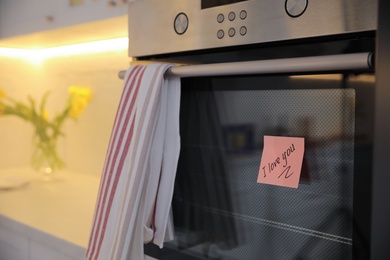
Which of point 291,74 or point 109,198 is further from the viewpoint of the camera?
point 109,198

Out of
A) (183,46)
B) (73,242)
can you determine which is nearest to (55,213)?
(73,242)

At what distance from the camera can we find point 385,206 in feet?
1.84

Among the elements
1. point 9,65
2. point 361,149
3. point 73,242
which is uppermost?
point 9,65

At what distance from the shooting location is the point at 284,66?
583 millimetres

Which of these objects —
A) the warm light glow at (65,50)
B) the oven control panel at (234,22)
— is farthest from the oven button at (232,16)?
the warm light glow at (65,50)

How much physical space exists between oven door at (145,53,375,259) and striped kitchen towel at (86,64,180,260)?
0.03 m

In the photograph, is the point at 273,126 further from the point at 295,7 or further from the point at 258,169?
the point at 295,7

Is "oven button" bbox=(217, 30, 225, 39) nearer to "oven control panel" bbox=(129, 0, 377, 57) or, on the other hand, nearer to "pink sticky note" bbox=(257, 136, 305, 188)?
"oven control panel" bbox=(129, 0, 377, 57)

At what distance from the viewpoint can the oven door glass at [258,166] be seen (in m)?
0.54

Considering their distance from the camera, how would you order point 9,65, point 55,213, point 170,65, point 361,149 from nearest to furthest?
point 361,149
point 170,65
point 55,213
point 9,65

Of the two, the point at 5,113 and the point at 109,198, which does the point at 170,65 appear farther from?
the point at 5,113

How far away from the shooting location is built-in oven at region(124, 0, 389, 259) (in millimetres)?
540

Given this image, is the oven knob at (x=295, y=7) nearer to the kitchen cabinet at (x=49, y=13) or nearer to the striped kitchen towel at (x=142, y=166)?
the striped kitchen towel at (x=142, y=166)

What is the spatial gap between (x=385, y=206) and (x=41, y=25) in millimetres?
1243
